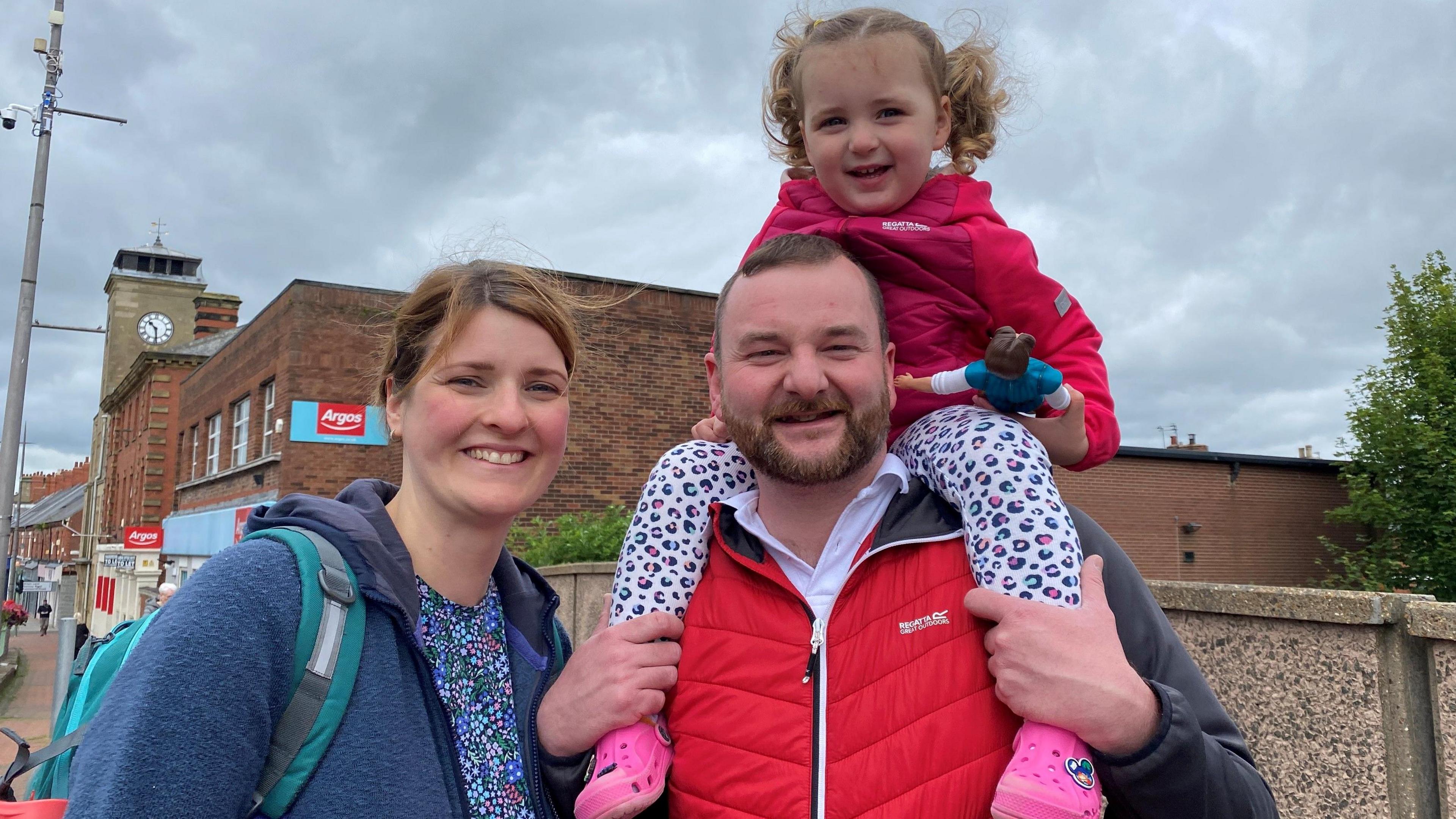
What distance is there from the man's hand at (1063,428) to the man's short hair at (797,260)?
13.2 inches

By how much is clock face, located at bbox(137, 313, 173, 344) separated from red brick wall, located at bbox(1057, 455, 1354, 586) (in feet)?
160

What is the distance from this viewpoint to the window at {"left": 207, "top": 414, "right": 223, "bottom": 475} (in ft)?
78.2

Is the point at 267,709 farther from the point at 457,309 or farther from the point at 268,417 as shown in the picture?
the point at 268,417

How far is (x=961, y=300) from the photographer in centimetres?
241

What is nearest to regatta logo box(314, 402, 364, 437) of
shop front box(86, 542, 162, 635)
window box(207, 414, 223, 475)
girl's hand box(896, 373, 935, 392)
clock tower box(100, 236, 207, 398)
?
window box(207, 414, 223, 475)

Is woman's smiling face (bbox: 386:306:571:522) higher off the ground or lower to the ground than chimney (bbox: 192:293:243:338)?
lower

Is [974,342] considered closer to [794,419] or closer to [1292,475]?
[794,419]

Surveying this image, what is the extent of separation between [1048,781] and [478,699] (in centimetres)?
123

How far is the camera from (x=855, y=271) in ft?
7.23

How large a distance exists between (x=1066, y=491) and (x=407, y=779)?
66.1ft

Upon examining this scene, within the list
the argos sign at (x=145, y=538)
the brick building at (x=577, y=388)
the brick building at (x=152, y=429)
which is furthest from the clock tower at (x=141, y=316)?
the brick building at (x=577, y=388)

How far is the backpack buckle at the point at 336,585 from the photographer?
1812 millimetres

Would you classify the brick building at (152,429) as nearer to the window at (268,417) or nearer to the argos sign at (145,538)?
the argos sign at (145,538)

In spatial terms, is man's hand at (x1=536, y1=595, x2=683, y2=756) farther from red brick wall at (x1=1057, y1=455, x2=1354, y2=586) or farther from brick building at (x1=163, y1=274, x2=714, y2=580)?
red brick wall at (x1=1057, y1=455, x2=1354, y2=586)
